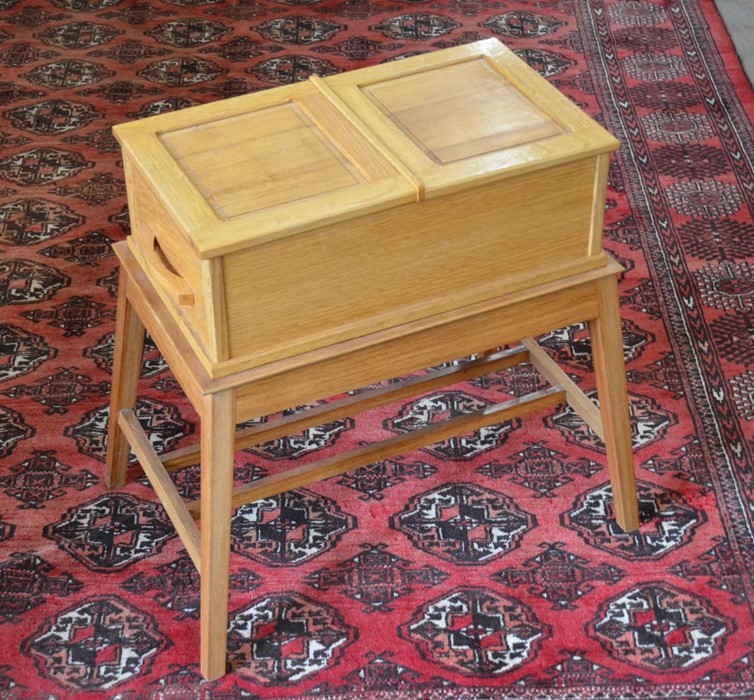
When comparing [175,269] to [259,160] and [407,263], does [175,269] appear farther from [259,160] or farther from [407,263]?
[407,263]

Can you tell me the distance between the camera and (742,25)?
5410 mm

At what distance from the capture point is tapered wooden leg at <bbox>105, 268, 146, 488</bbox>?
2.75 m

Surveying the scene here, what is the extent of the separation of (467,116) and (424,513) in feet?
3.72

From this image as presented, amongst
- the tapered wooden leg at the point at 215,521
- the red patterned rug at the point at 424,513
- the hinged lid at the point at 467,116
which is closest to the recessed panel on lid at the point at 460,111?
the hinged lid at the point at 467,116

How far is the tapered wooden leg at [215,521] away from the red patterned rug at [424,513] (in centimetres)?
11

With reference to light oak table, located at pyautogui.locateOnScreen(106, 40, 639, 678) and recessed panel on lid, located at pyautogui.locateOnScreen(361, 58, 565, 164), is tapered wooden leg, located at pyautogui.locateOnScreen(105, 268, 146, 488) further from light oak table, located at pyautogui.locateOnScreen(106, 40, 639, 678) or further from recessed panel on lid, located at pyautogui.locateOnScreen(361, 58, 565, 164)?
recessed panel on lid, located at pyautogui.locateOnScreen(361, 58, 565, 164)

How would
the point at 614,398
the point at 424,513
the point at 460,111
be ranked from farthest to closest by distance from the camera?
the point at 424,513 → the point at 614,398 → the point at 460,111

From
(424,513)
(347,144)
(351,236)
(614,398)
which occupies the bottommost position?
(424,513)

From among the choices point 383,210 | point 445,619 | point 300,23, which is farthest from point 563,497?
point 300,23

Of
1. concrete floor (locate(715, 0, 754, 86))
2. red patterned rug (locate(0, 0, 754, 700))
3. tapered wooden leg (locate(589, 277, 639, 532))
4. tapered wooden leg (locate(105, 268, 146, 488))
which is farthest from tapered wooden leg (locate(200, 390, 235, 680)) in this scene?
concrete floor (locate(715, 0, 754, 86))

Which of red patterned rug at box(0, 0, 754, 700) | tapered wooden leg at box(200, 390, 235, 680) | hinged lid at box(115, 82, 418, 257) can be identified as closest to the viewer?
hinged lid at box(115, 82, 418, 257)

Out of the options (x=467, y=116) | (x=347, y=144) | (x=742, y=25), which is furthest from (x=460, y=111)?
(x=742, y=25)

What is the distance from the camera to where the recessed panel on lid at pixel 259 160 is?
7.32 feet

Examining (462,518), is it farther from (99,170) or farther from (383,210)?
(99,170)
